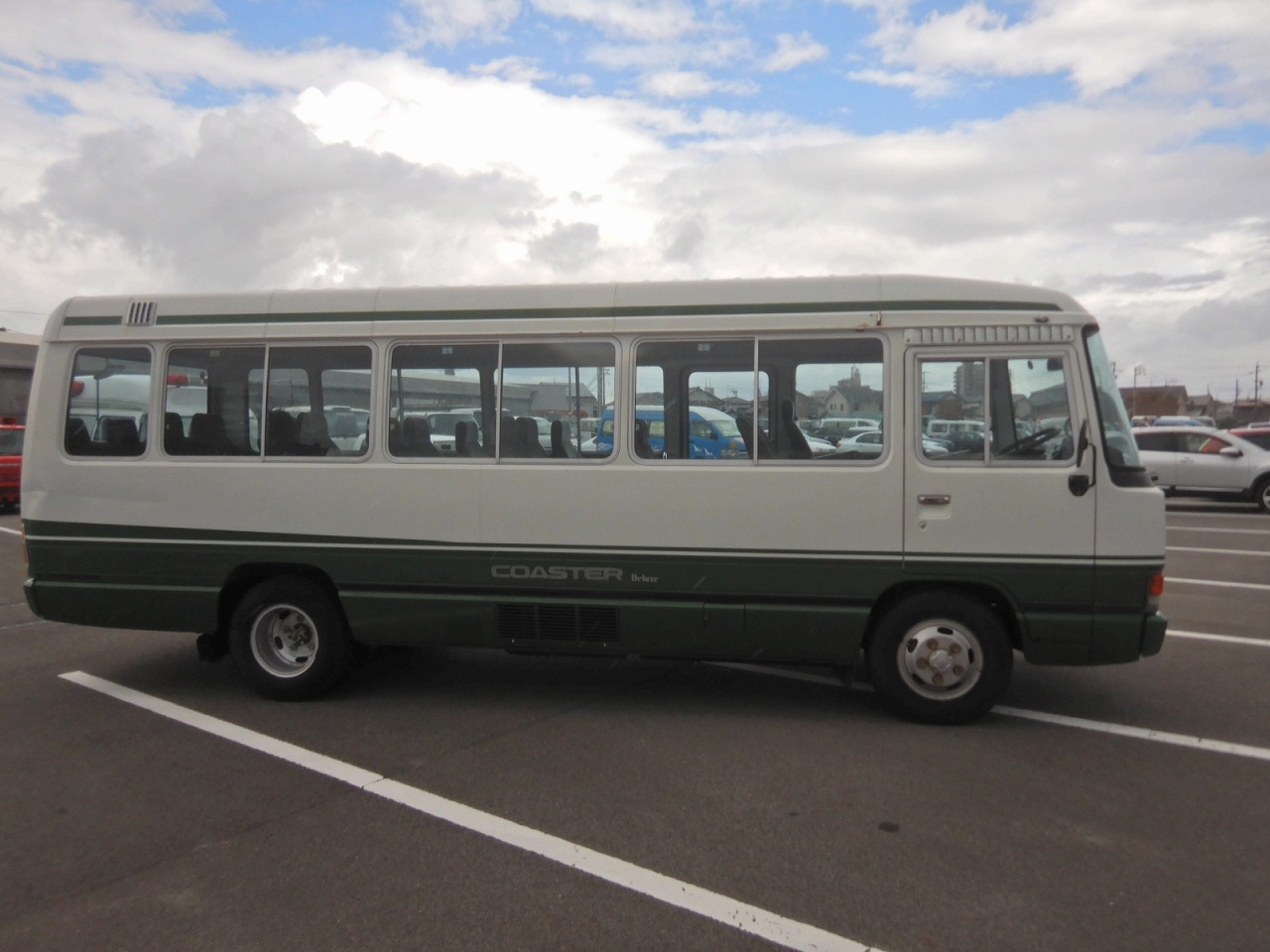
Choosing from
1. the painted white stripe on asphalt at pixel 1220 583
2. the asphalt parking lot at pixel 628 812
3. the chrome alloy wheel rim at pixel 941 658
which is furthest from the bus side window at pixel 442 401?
the painted white stripe on asphalt at pixel 1220 583

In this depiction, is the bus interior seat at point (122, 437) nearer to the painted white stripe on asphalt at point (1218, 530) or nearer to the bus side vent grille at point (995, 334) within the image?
the bus side vent grille at point (995, 334)

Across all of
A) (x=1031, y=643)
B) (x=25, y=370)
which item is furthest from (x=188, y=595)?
(x=25, y=370)

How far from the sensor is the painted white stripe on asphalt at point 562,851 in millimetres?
3740

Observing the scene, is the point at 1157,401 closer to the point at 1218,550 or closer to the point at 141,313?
the point at 1218,550

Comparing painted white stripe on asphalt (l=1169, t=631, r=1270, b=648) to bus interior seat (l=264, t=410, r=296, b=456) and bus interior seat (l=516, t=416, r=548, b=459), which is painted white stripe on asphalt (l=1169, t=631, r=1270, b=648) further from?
bus interior seat (l=264, t=410, r=296, b=456)

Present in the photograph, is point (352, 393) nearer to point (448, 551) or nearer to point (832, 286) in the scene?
point (448, 551)

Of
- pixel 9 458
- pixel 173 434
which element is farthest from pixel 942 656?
pixel 9 458

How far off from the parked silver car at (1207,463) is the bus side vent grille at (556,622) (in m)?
16.1

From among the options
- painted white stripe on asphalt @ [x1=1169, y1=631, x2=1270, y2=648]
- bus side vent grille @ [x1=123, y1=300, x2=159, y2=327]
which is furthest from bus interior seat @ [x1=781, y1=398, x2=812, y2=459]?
painted white stripe on asphalt @ [x1=1169, y1=631, x2=1270, y2=648]

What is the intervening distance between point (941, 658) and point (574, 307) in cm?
311

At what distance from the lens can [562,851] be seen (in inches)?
174

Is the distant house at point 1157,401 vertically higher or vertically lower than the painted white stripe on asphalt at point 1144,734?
higher

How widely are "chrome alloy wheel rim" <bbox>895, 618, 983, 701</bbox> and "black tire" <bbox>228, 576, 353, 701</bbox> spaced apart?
3661 millimetres

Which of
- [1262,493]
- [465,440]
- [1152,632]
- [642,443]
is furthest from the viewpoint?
[1262,493]
